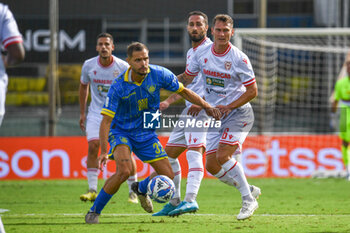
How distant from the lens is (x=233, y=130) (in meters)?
7.56

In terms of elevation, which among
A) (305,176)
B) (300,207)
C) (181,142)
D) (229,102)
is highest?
(229,102)

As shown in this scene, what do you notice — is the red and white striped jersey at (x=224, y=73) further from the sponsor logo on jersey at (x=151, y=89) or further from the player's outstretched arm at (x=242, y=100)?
the sponsor logo on jersey at (x=151, y=89)

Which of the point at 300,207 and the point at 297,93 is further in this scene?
the point at 297,93

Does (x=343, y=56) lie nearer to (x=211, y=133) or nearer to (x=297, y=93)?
(x=297, y=93)

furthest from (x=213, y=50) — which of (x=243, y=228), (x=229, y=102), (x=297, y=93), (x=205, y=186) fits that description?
(x=297, y=93)

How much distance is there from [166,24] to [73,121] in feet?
26.3

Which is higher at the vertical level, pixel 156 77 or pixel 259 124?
pixel 156 77

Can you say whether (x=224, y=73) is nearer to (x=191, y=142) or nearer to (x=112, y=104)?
(x=191, y=142)

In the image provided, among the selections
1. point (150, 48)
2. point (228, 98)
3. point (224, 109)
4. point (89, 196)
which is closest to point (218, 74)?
point (228, 98)

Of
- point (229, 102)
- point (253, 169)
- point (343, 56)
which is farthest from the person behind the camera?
point (343, 56)

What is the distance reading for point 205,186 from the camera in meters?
12.5

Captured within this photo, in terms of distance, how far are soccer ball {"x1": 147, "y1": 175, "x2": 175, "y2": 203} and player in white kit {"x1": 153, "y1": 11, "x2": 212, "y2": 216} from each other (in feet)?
1.40

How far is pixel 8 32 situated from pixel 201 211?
13.2 ft

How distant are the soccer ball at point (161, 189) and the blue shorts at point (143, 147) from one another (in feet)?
1.17
